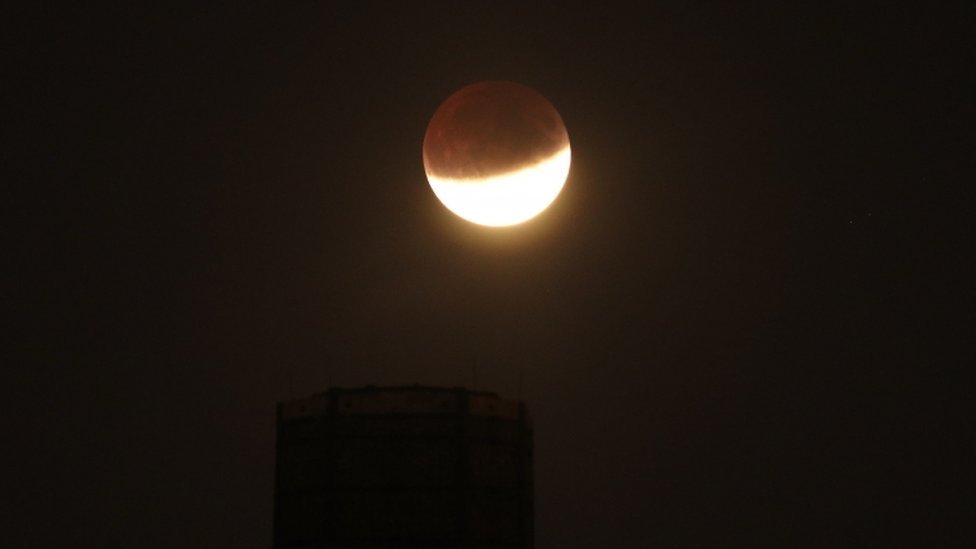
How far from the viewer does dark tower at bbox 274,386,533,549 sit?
1356 inches

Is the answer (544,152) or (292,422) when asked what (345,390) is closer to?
(292,422)

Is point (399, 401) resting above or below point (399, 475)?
above

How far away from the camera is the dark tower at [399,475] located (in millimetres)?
34438

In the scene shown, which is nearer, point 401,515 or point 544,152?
point 401,515

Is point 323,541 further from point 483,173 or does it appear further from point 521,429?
point 483,173

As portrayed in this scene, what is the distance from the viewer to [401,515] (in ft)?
113

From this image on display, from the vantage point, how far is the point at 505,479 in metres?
35.5

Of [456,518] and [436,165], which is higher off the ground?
[436,165]

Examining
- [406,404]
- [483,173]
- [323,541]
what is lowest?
[323,541]

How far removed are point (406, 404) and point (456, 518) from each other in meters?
2.09

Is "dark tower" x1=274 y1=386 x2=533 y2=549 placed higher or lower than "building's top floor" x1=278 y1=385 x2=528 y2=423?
lower

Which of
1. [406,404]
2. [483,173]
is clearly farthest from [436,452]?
[483,173]

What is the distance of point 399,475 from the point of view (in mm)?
34562

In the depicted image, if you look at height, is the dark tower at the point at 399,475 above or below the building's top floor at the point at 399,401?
below
